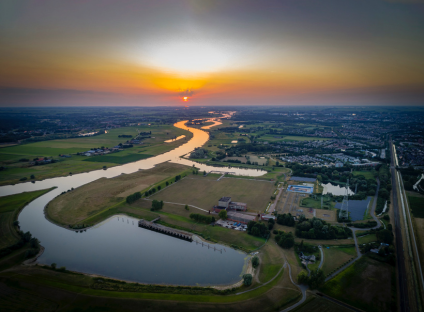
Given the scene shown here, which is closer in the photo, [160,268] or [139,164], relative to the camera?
[160,268]

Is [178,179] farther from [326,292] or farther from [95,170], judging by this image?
[326,292]

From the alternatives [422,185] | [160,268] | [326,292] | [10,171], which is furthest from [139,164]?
[422,185]

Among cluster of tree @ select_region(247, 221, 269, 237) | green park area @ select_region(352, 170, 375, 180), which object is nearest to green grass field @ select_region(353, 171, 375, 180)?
green park area @ select_region(352, 170, 375, 180)

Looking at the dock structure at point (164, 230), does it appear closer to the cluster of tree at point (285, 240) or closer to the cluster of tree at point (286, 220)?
the cluster of tree at point (285, 240)

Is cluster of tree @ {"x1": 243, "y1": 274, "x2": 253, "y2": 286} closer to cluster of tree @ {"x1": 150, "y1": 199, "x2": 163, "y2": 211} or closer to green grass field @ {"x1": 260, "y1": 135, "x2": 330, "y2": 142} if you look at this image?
cluster of tree @ {"x1": 150, "y1": 199, "x2": 163, "y2": 211}

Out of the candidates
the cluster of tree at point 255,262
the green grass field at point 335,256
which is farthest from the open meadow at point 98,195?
the green grass field at point 335,256

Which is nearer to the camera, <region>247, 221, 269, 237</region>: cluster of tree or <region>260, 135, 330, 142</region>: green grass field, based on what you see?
<region>247, 221, 269, 237</region>: cluster of tree
